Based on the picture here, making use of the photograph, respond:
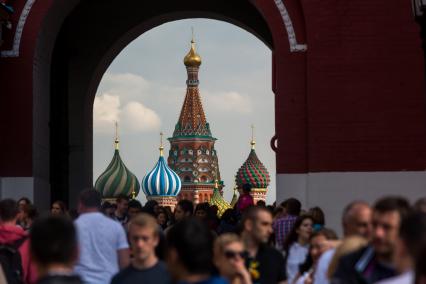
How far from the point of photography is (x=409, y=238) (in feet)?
17.6

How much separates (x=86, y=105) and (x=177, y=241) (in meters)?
19.3

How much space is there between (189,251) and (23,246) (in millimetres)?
4095

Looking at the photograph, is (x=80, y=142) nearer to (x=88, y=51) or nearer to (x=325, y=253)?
(x=88, y=51)

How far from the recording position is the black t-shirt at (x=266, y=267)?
337 inches

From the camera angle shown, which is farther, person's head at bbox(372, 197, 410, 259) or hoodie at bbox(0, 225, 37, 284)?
hoodie at bbox(0, 225, 37, 284)

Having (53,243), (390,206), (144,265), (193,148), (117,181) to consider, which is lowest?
(144,265)

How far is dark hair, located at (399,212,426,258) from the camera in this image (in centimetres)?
528

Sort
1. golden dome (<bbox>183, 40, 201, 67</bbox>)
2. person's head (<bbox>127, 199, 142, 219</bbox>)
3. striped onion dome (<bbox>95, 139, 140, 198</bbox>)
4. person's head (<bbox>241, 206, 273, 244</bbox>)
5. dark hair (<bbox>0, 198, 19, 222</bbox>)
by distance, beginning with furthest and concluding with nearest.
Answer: golden dome (<bbox>183, 40, 201, 67</bbox>)
striped onion dome (<bbox>95, 139, 140, 198</bbox>)
person's head (<bbox>127, 199, 142, 219</bbox>)
dark hair (<bbox>0, 198, 19, 222</bbox>)
person's head (<bbox>241, 206, 273, 244</bbox>)

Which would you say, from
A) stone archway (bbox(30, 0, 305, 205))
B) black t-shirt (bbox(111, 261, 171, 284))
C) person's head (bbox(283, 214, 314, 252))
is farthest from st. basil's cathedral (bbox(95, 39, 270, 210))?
black t-shirt (bbox(111, 261, 171, 284))

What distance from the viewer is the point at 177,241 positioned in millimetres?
6320

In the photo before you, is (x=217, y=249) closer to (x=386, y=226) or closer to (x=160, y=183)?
(x=386, y=226)

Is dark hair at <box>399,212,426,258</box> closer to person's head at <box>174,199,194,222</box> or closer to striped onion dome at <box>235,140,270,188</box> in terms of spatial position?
person's head at <box>174,199,194,222</box>

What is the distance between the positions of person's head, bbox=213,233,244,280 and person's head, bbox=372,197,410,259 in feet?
3.99

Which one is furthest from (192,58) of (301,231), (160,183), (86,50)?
(301,231)
